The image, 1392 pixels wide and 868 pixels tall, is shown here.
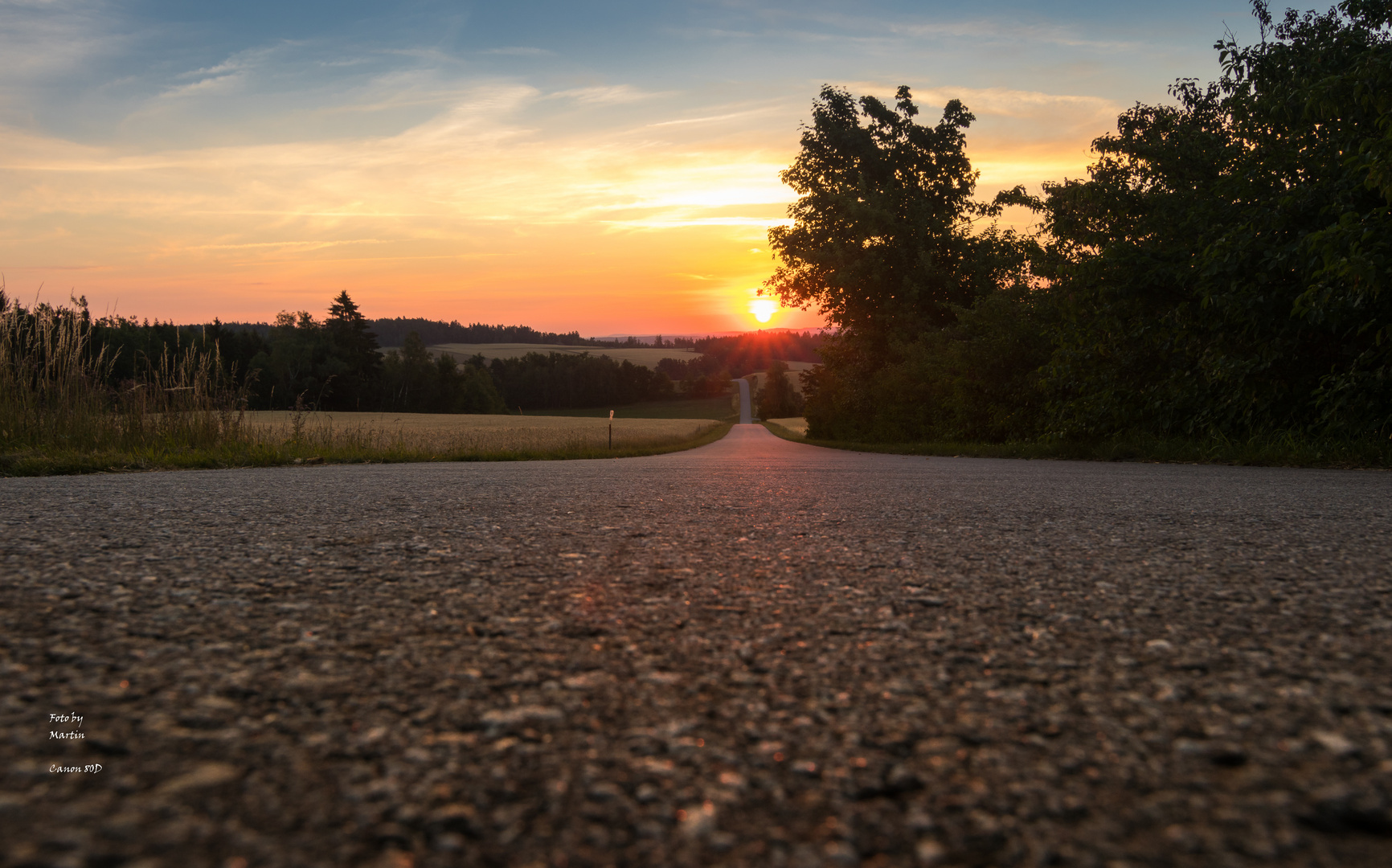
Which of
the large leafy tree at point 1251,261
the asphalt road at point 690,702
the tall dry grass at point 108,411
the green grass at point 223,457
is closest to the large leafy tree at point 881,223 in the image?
the large leafy tree at point 1251,261

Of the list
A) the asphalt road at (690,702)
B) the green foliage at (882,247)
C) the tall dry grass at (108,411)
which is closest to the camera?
the asphalt road at (690,702)

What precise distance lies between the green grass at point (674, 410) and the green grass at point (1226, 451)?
221ft

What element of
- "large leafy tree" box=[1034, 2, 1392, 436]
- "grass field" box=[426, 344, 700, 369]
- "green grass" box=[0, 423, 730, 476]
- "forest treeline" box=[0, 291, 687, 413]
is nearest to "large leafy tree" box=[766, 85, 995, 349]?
"large leafy tree" box=[1034, 2, 1392, 436]

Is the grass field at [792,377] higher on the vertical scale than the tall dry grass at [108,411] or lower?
higher

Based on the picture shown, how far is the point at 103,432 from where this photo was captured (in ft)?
29.1

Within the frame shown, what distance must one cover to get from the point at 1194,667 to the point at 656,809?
1.45 m

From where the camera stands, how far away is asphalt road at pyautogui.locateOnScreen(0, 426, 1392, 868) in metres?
1.20

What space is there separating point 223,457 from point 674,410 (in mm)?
90061

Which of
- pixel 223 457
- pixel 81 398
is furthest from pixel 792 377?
pixel 81 398

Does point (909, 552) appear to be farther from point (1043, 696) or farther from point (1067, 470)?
point (1067, 470)

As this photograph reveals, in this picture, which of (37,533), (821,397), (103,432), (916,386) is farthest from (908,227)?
(37,533)

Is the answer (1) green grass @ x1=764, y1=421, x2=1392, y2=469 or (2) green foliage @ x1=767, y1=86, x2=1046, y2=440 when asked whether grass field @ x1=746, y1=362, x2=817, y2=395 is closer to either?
(2) green foliage @ x1=767, y1=86, x2=1046, y2=440

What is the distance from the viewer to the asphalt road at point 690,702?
3.95 ft

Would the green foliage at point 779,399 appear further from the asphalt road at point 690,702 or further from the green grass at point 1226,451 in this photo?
the asphalt road at point 690,702
